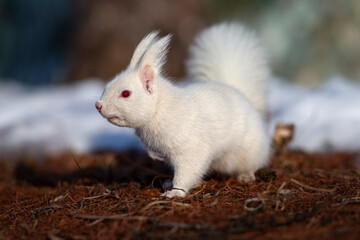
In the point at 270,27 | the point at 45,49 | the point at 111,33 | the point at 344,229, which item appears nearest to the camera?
the point at 344,229

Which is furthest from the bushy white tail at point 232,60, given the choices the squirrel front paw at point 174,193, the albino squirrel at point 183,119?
the squirrel front paw at point 174,193

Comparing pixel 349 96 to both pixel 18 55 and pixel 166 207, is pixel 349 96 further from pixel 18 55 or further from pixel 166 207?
pixel 18 55

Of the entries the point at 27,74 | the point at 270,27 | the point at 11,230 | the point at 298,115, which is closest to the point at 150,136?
the point at 11,230

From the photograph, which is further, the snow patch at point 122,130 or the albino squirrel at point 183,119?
the snow patch at point 122,130

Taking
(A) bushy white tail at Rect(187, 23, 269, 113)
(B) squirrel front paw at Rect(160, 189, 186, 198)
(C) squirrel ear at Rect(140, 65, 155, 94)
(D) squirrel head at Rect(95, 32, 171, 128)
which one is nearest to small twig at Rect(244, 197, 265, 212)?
(B) squirrel front paw at Rect(160, 189, 186, 198)

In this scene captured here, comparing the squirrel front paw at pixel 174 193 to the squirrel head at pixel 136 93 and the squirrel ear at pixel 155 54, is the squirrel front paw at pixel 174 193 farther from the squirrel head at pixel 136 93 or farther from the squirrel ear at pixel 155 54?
the squirrel ear at pixel 155 54

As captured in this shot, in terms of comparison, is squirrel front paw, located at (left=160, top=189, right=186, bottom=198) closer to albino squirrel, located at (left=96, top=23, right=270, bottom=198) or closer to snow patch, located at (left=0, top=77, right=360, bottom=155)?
albino squirrel, located at (left=96, top=23, right=270, bottom=198)

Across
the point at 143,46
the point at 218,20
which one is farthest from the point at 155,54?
the point at 218,20

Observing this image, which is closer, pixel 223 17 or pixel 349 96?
pixel 349 96

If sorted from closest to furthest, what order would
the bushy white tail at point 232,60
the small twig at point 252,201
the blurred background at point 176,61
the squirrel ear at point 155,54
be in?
the small twig at point 252,201 < the squirrel ear at point 155,54 < the bushy white tail at point 232,60 < the blurred background at point 176,61
